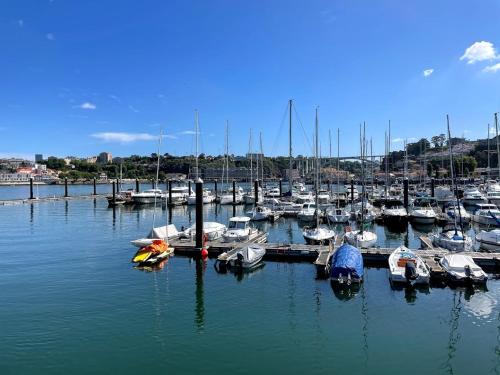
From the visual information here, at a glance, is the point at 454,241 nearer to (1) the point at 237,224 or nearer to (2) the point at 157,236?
(1) the point at 237,224

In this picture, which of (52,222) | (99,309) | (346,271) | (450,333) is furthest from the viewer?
(52,222)

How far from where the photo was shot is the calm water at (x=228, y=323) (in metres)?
17.4

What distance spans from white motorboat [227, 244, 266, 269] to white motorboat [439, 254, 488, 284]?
554 inches

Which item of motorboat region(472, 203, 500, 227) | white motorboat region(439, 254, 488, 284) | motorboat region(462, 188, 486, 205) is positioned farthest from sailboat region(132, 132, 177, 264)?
motorboat region(462, 188, 486, 205)

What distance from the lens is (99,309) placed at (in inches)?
938

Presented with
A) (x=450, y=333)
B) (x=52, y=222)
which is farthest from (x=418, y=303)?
(x=52, y=222)

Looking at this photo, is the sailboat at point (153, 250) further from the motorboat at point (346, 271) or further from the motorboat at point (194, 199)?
the motorboat at point (194, 199)

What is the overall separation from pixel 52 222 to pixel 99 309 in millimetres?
44567

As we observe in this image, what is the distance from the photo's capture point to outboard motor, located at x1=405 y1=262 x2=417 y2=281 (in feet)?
89.1

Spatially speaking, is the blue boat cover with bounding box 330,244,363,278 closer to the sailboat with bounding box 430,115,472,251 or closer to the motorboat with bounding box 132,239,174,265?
the sailboat with bounding box 430,115,472,251

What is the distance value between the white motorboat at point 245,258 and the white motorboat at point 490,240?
2219 cm

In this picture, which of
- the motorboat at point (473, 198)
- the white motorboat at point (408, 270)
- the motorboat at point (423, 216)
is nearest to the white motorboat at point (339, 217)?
the motorboat at point (423, 216)

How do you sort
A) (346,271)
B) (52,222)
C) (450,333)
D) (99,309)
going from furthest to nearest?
(52,222) < (346,271) < (99,309) < (450,333)

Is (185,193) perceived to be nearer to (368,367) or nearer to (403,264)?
(403,264)
